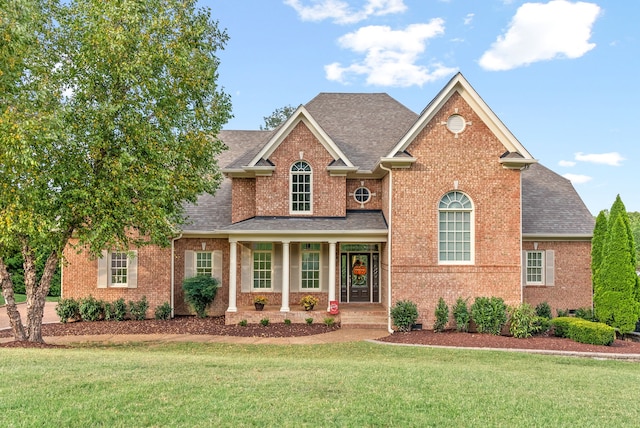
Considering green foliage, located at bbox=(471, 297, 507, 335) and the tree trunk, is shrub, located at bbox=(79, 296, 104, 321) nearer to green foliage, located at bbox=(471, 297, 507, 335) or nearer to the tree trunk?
the tree trunk

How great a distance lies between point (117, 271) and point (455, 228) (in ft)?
43.4

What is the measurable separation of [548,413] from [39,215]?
1140cm

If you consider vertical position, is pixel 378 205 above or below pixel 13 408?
above

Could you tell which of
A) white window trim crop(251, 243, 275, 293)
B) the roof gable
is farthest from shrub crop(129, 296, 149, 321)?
the roof gable

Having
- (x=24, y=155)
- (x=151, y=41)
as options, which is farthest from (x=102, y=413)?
(x=151, y=41)

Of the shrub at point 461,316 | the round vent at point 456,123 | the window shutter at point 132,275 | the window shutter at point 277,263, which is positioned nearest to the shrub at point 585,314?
the shrub at point 461,316

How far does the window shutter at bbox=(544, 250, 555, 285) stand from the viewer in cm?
1897

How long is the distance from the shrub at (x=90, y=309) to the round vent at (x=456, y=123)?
48.2 ft

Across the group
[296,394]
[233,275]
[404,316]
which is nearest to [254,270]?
[233,275]

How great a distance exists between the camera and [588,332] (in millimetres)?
14445

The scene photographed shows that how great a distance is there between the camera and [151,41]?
42.8 ft

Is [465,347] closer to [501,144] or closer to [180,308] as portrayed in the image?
[501,144]

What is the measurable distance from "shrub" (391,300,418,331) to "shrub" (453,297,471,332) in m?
1.35

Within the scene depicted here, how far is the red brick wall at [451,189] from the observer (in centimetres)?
1628
